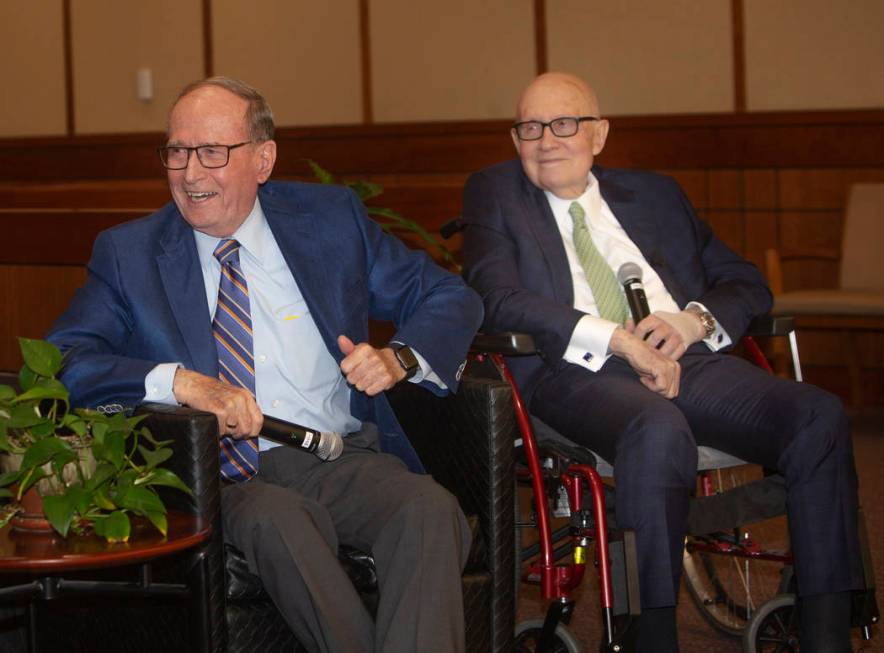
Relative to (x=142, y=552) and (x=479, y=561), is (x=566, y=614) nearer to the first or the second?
(x=479, y=561)

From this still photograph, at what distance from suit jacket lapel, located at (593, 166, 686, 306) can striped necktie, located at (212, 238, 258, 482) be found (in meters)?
1.07

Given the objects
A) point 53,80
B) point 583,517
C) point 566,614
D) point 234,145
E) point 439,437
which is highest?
point 53,80

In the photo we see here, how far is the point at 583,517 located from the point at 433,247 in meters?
2.29

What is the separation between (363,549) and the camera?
246cm

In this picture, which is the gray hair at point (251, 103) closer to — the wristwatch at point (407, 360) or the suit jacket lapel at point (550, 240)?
the wristwatch at point (407, 360)

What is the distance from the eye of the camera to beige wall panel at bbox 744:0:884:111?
6223 millimetres

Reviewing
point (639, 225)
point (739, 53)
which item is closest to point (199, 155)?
point (639, 225)

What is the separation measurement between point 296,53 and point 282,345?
5089 millimetres

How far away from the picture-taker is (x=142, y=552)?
1.95 metres

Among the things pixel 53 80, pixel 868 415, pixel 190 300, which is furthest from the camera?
pixel 53 80

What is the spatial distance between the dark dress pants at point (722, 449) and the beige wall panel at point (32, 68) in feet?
20.2

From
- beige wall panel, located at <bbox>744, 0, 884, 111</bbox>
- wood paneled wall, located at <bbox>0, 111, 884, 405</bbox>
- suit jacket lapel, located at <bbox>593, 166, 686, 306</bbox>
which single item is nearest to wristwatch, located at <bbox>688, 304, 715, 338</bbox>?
suit jacket lapel, located at <bbox>593, 166, 686, 306</bbox>

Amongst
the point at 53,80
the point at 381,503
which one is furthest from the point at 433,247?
the point at 53,80

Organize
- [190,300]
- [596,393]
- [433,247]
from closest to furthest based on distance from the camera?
[190,300] → [596,393] → [433,247]
